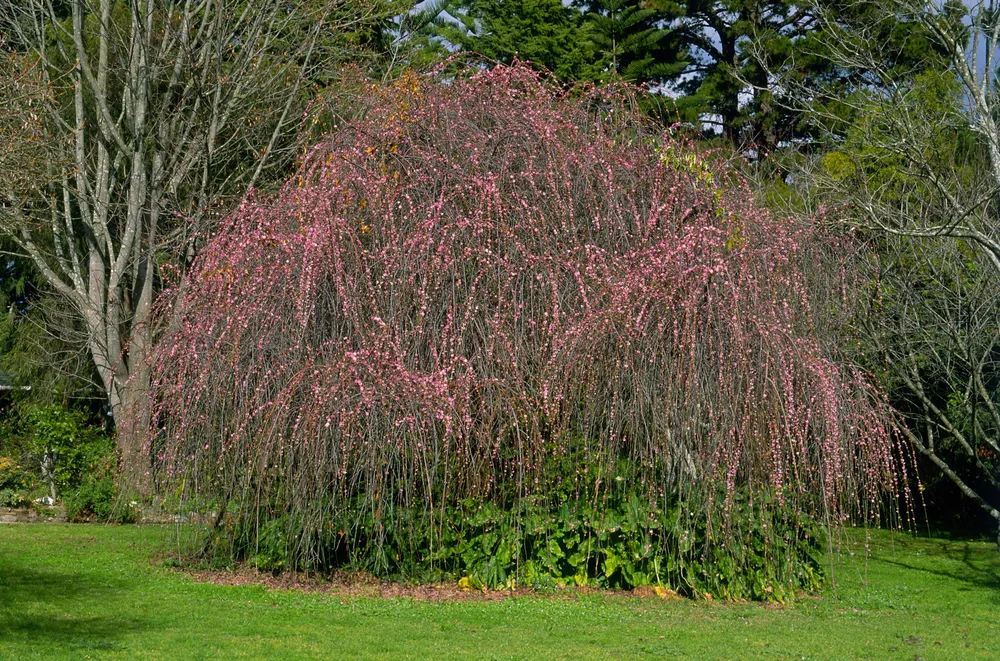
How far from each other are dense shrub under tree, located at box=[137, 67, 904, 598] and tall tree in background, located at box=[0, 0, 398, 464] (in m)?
3.95

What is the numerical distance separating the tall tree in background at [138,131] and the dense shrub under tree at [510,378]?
12.9 ft

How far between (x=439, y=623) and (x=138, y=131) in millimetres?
7825

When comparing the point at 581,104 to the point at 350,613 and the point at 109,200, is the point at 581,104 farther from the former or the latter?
the point at 109,200

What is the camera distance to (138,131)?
469 inches

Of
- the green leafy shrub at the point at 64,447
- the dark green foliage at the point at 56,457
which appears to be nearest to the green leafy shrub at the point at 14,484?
the dark green foliage at the point at 56,457

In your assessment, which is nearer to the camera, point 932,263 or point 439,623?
point 439,623

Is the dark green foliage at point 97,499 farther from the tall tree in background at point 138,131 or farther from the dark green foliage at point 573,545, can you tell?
the dark green foliage at point 573,545

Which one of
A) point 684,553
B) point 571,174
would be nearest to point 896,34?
point 571,174

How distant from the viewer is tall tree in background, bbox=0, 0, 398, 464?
38.7 feet

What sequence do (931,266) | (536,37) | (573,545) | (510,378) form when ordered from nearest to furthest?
1. (510,378)
2. (573,545)
3. (931,266)
4. (536,37)

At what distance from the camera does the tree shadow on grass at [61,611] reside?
5754 millimetres

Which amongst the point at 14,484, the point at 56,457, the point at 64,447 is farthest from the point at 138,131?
the point at 14,484

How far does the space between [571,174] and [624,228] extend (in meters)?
0.64

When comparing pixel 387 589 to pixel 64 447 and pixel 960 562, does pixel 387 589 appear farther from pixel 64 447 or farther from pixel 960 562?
pixel 64 447
